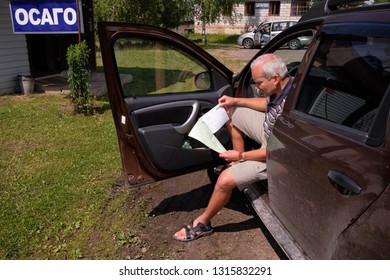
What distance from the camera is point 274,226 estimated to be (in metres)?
2.56

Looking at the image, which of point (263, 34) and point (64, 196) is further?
Answer: point (263, 34)

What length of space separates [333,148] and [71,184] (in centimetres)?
323

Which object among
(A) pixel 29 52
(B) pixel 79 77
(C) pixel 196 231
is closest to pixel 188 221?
(C) pixel 196 231

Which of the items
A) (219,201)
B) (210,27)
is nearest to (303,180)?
(219,201)

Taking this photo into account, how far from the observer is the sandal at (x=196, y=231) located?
3.17 metres

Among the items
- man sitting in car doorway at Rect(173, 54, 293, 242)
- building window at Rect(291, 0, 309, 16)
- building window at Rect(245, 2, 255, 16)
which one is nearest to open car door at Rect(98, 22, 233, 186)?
man sitting in car doorway at Rect(173, 54, 293, 242)

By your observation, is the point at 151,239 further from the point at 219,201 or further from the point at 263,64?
the point at 263,64

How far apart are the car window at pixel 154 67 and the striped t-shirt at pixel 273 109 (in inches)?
31.7

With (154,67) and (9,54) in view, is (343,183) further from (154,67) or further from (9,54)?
(9,54)

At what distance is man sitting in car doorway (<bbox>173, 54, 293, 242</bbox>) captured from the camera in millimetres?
2836

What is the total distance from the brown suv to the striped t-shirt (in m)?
0.33

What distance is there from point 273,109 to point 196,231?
124 cm

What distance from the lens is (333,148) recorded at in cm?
188

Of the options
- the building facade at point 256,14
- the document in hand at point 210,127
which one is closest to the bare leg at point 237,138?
the document in hand at point 210,127
